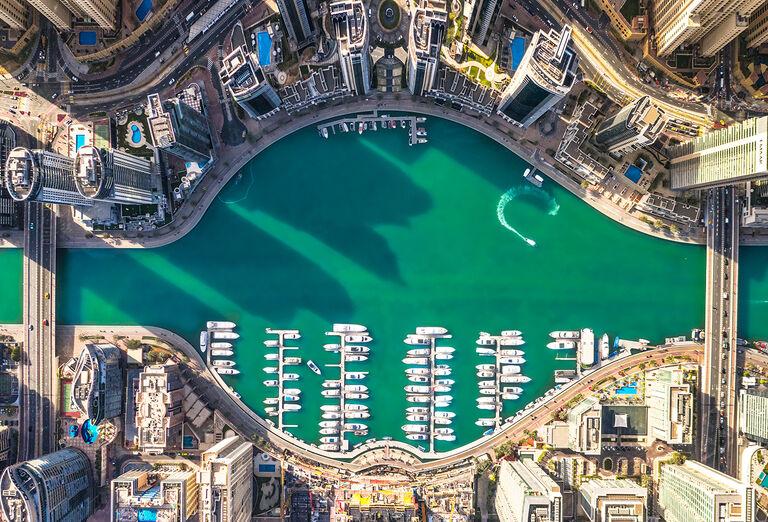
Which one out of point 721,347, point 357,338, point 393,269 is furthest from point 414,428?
point 721,347

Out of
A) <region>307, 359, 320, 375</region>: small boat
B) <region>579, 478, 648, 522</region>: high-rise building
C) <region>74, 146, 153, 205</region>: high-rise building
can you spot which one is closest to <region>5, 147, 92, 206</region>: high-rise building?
<region>74, 146, 153, 205</region>: high-rise building

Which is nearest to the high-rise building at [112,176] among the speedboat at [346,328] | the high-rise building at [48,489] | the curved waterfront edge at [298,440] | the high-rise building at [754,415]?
the curved waterfront edge at [298,440]

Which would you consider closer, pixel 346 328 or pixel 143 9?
pixel 143 9

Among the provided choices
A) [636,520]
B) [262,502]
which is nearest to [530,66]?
[636,520]

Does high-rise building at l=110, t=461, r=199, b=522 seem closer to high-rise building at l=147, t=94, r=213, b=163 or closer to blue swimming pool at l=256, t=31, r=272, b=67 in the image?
high-rise building at l=147, t=94, r=213, b=163

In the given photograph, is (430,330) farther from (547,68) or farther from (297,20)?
(297,20)

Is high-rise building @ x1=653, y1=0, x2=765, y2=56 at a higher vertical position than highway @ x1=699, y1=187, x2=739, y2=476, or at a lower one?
higher

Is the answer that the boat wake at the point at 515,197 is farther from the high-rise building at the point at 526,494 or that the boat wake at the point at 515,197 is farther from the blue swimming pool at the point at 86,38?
the blue swimming pool at the point at 86,38

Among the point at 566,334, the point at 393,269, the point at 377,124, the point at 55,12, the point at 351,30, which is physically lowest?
the point at 566,334
